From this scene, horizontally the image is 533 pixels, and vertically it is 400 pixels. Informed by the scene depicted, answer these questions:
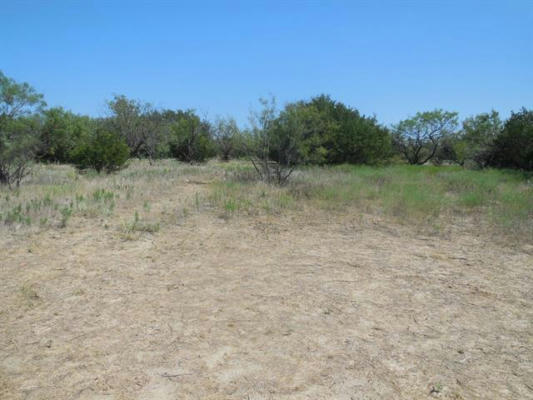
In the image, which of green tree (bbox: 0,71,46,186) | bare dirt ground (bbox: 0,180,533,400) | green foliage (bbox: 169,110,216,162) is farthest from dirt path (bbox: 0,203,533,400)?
green foliage (bbox: 169,110,216,162)

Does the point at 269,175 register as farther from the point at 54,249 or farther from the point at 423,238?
the point at 54,249

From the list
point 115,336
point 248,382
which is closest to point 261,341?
point 248,382

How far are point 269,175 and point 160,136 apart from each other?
13.2 meters

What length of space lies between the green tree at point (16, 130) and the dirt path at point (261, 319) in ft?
20.1

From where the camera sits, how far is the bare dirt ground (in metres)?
2.68

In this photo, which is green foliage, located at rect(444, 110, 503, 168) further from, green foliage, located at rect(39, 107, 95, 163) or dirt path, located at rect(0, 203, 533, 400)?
green foliage, located at rect(39, 107, 95, 163)

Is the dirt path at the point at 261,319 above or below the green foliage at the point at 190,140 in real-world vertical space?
below

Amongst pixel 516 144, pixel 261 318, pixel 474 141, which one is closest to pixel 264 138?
pixel 261 318

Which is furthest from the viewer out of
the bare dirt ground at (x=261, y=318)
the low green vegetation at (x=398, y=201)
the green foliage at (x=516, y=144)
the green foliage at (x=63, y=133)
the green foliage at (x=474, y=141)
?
the green foliage at (x=474, y=141)

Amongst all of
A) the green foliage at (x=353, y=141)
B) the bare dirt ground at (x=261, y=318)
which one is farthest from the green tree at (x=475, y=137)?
the bare dirt ground at (x=261, y=318)

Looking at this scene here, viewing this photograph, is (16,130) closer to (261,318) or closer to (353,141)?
(261,318)

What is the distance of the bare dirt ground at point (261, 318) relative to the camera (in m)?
2.68

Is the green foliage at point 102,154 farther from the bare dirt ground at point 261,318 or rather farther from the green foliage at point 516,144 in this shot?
the green foliage at point 516,144

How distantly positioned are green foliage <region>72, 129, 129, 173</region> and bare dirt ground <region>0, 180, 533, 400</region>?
9857 millimetres
